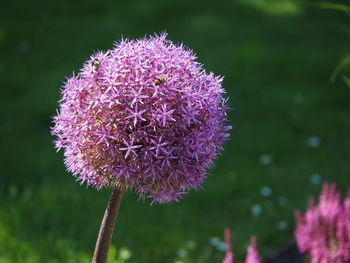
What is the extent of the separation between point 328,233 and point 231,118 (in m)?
3.65

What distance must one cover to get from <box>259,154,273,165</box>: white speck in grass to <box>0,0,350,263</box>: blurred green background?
0.02 metres

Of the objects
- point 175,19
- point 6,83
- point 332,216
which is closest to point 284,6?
point 175,19

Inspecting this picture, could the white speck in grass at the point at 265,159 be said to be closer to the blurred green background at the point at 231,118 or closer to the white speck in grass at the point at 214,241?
the blurred green background at the point at 231,118

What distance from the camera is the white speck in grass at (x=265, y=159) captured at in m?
5.54

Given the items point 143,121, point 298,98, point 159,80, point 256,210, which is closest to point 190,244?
point 256,210

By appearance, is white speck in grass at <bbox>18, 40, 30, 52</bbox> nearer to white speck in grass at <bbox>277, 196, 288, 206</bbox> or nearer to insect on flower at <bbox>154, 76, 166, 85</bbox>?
white speck in grass at <bbox>277, 196, 288, 206</bbox>

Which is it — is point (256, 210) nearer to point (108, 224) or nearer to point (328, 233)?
point (328, 233)

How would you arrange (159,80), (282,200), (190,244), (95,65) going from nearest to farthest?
(159,80), (95,65), (190,244), (282,200)

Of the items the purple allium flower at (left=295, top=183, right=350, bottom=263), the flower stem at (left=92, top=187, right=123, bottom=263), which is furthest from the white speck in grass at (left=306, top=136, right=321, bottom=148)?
the flower stem at (left=92, top=187, right=123, bottom=263)

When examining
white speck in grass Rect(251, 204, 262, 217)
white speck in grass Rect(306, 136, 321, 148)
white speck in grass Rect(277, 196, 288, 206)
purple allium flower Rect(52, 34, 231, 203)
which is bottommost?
purple allium flower Rect(52, 34, 231, 203)

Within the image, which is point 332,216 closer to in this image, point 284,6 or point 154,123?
point 154,123

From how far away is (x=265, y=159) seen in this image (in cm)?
557

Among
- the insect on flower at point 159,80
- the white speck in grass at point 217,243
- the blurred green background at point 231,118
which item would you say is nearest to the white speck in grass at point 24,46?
the blurred green background at point 231,118

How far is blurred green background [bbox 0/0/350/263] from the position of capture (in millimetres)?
4281
